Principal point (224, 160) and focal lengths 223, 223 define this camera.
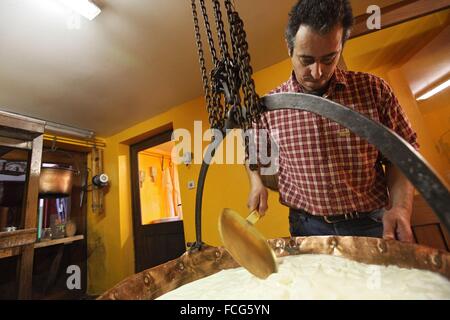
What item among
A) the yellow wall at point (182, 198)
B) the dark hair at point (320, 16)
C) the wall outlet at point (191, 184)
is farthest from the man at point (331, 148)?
the wall outlet at point (191, 184)

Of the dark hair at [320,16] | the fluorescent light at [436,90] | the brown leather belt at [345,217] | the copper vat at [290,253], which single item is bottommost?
the copper vat at [290,253]

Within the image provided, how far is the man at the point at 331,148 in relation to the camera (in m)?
0.84

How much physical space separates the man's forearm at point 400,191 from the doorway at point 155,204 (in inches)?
113

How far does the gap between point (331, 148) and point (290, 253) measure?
0.51 metres

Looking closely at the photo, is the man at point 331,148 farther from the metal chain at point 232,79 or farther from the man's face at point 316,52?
the metal chain at point 232,79

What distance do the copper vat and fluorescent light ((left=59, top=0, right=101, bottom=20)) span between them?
69.3 inches

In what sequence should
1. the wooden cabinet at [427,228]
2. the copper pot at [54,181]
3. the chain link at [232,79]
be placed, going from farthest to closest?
the copper pot at [54,181]
the wooden cabinet at [427,228]
the chain link at [232,79]

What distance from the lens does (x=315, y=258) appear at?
2.72ft

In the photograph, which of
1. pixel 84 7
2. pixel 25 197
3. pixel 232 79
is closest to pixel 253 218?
pixel 232 79

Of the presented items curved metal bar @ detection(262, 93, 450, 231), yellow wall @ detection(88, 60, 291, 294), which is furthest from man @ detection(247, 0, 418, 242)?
yellow wall @ detection(88, 60, 291, 294)

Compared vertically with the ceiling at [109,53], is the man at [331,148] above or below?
below

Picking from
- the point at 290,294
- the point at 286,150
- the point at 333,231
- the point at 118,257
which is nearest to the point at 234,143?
the point at 286,150

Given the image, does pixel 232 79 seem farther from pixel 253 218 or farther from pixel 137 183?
pixel 137 183

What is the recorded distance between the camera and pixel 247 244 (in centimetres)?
68
